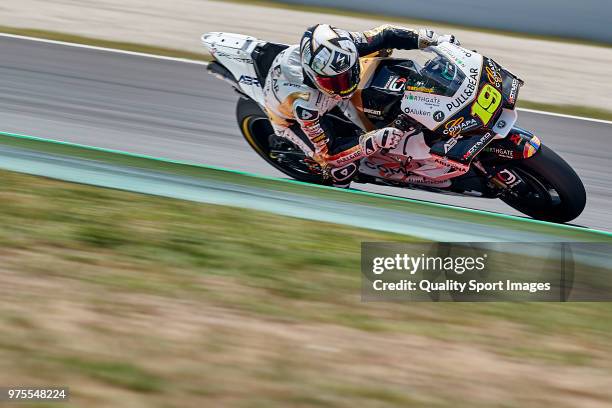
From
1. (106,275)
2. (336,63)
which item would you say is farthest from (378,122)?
(106,275)

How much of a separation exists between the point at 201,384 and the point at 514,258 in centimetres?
210

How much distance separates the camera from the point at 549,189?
6.70m

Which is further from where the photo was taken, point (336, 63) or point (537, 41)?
point (537, 41)

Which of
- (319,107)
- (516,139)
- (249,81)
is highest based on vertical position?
(249,81)

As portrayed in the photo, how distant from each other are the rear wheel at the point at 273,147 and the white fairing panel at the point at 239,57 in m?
0.26

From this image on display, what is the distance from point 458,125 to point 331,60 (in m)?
1.13

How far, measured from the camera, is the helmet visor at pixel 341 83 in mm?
6718

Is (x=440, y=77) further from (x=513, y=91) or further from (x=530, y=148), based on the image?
(x=530, y=148)

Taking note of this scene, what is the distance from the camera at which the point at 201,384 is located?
3846 mm

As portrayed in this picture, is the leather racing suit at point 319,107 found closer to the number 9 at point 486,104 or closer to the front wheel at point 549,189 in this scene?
the number 9 at point 486,104

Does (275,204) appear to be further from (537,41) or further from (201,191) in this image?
Result: (537,41)

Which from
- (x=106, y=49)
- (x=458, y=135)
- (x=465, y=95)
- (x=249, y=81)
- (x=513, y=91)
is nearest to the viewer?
(x=465, y=95)

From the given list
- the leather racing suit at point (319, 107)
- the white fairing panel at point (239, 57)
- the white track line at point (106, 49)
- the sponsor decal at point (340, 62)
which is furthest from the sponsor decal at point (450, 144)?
the white track line at point (106, 49)

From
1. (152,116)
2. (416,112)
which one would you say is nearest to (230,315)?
(416,112)
